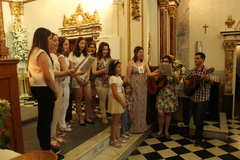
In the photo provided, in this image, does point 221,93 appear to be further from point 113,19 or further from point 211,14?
point 113,19

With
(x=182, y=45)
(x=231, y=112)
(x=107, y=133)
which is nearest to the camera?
(x=107, y=133)

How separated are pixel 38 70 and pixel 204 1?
18.6 ft

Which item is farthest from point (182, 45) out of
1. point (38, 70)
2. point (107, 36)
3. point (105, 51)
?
point (38, 70)

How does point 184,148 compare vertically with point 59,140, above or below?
below

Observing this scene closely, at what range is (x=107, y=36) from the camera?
6.28 metres

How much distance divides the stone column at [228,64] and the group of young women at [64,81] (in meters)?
2.87

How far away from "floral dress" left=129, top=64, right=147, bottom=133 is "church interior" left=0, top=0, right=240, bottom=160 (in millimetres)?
198

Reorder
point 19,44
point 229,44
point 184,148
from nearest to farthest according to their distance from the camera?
point 184,148 < point 229,44 < point 19,44

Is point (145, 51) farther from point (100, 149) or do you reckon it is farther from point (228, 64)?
point (228, 64)

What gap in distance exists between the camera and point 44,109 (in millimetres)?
2139

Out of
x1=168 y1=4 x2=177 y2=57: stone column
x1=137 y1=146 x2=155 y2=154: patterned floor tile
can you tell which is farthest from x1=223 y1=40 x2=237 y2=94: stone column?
x1=137 y1=146 x2=155 y2=154: patterned floor tile

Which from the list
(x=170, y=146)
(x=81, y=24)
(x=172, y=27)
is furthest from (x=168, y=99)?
(x=81, y=24)

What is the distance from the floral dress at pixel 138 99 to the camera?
3.50m

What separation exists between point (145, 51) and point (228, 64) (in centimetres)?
262
